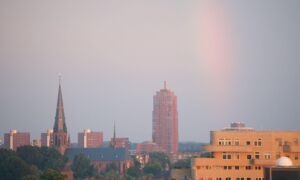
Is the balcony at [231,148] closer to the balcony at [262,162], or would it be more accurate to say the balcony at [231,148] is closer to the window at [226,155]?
the window at [226,155]

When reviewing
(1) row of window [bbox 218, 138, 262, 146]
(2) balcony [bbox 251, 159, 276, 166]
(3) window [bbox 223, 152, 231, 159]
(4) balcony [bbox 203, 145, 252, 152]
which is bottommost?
(2) balcony [bbox 251, 159, 276, 166]

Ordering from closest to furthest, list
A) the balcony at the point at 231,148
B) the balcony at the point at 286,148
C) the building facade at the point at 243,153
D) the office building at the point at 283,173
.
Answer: the office building at the point at 283,173 < the building facade at the point at 243,153 < the balcony at the point at 286,148 < the balcony at the point at 231,148

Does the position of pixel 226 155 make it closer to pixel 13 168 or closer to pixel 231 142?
pixel 231 142

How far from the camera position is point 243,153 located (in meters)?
68.5

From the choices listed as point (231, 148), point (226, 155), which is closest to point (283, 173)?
point (231, 148)

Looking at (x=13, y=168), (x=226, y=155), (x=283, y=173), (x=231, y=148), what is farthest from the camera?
(x=13, y=168)

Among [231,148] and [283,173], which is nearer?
[283,173]

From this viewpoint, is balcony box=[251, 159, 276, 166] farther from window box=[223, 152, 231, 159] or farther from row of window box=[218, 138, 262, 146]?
window box=[223, 152, 231, 159]

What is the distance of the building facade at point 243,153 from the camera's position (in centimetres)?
6744

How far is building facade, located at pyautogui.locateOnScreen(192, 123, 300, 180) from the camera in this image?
67438 millimetres

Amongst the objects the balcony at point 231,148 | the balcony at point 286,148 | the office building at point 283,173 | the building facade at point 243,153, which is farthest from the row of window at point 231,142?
the office building at point 283,173

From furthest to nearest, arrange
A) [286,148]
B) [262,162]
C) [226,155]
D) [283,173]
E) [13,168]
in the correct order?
[13,168] < [286,148] < [226,155] < [262,162] < [283,173]

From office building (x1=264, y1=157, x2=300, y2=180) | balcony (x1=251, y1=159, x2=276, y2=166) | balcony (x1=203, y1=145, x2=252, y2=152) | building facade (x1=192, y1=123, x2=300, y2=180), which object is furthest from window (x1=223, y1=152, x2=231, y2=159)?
office building (x1=264, y1=157, x2=300, y2=180)

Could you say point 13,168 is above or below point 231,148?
above
